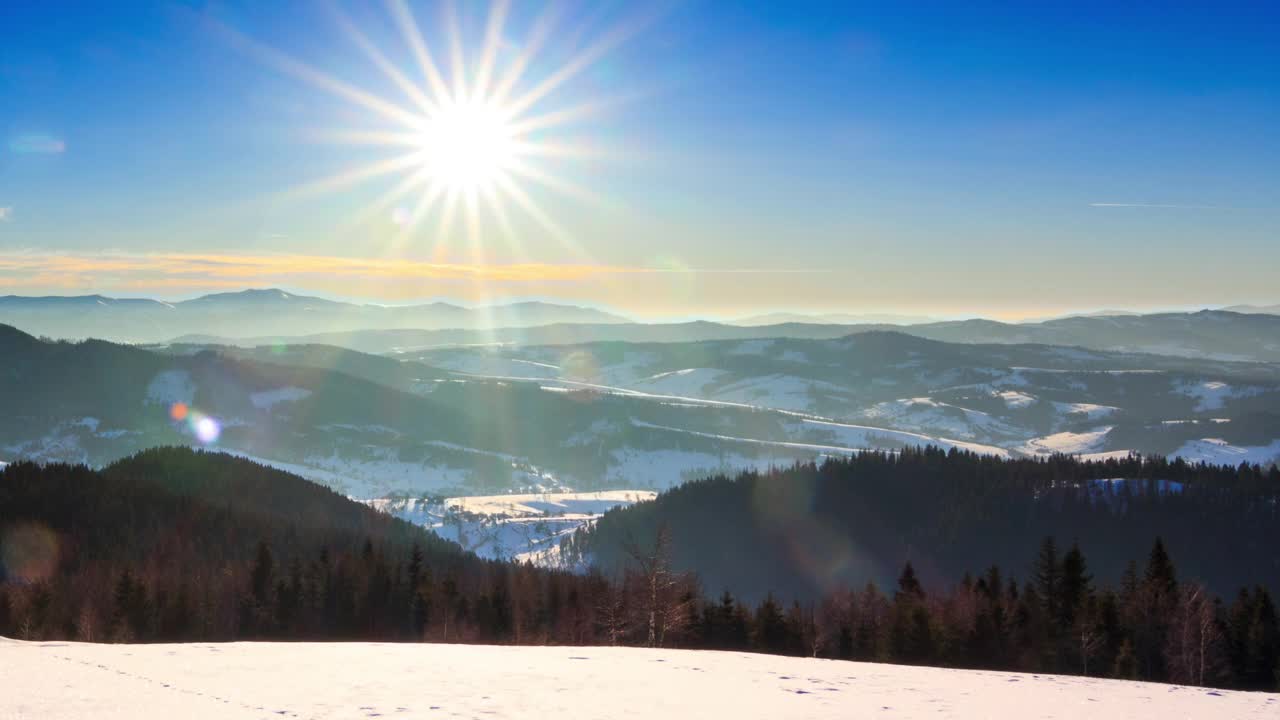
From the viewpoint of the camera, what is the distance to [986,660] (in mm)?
94562

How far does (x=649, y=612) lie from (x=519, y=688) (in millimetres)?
40418

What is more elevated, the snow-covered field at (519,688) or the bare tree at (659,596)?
the snow-covered field at (519,688)

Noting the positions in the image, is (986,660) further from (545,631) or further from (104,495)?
(104,495)

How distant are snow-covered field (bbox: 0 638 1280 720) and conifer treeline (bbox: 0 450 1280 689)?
32795 millimetres

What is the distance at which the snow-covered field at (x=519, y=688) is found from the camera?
27.5 metres

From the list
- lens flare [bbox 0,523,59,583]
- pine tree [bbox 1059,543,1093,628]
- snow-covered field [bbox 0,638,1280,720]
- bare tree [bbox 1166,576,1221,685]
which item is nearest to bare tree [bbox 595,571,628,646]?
snow-covered field [bbox 0,638,1280,720]

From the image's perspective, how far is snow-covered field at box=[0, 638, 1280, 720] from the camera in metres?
27.5

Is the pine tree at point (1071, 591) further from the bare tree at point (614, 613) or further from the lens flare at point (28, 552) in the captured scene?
Answer: the lens flare at point (28, 552)

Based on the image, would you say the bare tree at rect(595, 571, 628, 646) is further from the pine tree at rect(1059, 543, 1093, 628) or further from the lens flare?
the lens flare

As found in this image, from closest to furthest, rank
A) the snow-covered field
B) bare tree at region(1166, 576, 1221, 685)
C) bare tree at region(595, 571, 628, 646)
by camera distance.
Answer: the snow-covered field → bare tree at region(595, 571, 628, 646) → bare tree at region(1166, 576, 1221, 685)

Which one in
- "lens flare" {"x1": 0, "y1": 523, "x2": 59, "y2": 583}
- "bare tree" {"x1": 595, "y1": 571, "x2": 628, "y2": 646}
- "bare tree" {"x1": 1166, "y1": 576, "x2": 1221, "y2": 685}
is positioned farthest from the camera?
"lens flare" {"x1": 0, "y1": 523, "x2": 59, "y2": 583}

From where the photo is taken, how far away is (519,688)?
32250 millimetres

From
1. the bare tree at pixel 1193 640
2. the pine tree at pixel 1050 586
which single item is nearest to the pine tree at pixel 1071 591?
the pine tree at pixel 1050 586

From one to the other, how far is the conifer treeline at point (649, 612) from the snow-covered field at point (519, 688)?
3280 cm
